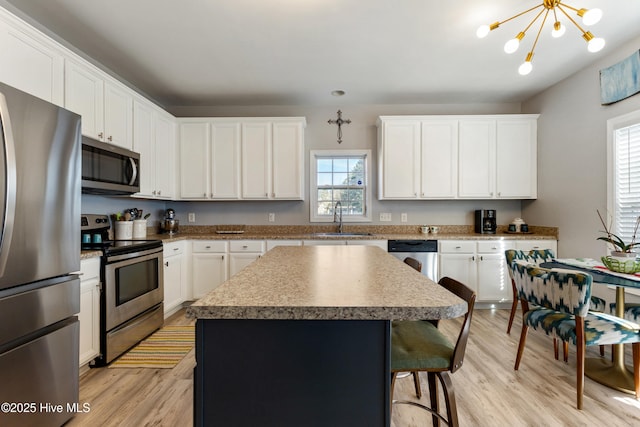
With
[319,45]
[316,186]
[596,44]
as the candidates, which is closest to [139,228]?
[316,186]

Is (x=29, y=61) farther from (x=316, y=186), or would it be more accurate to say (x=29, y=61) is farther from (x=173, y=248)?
(x=316, y=186)

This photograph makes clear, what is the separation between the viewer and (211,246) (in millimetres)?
3654

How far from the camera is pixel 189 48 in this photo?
109 inches

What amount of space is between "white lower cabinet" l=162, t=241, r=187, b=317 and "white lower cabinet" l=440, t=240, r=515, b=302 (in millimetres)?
3004

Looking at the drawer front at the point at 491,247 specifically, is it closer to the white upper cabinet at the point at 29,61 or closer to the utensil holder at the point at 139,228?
the utensil holder at the point at 139,228

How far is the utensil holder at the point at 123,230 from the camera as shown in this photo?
3.08 m

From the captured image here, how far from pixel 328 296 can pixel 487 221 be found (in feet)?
12.4

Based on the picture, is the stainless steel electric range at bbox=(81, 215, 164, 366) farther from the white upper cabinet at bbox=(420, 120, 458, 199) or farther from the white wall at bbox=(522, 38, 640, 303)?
the white wall at bbox=(522, 38, 640, 303)

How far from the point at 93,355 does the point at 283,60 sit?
115 inches

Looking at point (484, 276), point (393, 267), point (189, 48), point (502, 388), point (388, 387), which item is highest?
point (189, 48)

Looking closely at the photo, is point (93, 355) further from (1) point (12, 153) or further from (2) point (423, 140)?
(2) point (423, 140)

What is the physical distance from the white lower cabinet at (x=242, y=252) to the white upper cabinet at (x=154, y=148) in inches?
41.0

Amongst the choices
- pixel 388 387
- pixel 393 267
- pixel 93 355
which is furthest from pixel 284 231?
pixel 388 387

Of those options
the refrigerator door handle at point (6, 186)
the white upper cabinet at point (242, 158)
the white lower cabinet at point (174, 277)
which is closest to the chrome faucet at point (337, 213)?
the white upper cabinet at point (242, 158)
